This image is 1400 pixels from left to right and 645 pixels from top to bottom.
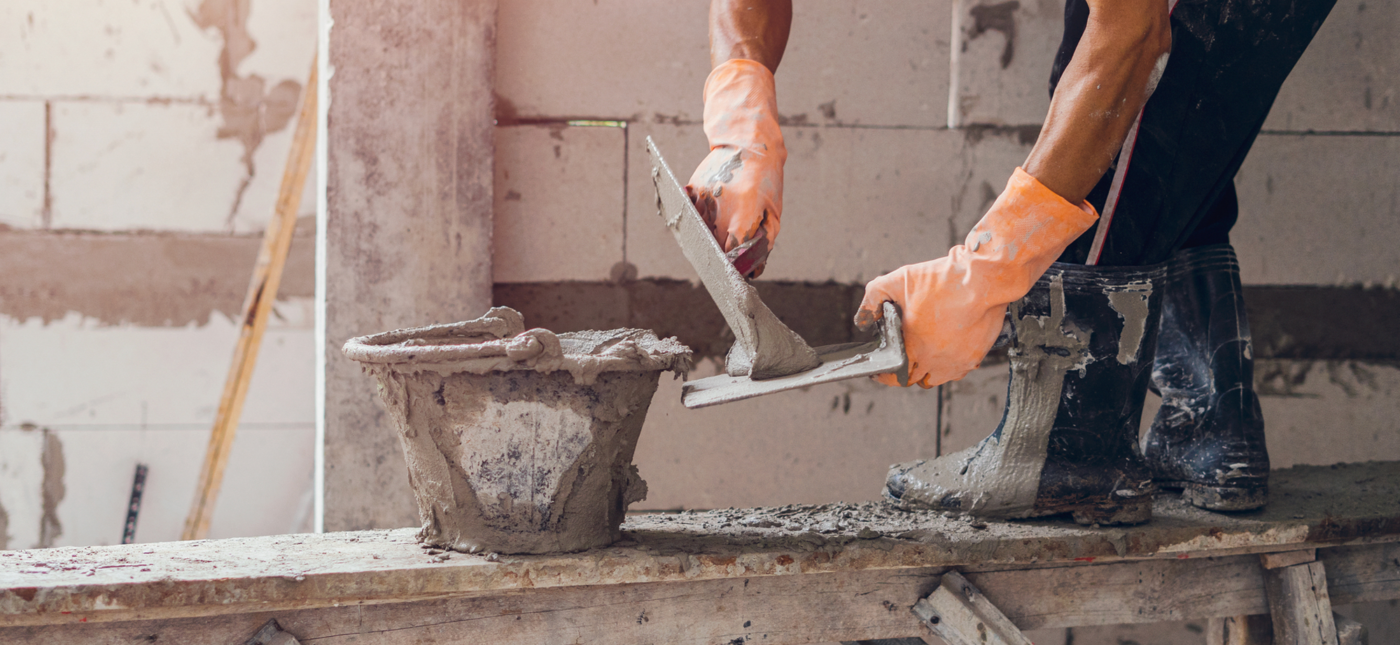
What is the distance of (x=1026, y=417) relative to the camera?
1487mm

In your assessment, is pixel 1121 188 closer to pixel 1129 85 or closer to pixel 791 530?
pixel 1129 85

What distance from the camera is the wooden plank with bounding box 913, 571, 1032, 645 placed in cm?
133

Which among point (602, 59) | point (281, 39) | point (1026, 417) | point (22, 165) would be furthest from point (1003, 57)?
point (22, 165)

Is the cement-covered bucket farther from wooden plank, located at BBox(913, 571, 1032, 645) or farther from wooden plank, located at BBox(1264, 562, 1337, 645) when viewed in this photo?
wooden plank, located at BBox(1264, 562, 1337, 645)

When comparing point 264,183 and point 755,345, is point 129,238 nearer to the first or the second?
point 264,183

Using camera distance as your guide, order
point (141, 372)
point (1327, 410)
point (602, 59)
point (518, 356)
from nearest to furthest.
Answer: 1. point (518, 356)
2. point (602, 59)
3. point (1327, 410)
4. point (141, 372)

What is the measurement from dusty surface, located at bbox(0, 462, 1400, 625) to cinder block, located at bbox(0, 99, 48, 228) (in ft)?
10.3

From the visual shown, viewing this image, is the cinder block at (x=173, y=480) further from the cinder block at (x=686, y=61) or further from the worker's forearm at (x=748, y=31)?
the worker's forearm at (x=748, y=31)

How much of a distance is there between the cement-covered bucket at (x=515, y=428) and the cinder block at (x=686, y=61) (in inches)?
42.3

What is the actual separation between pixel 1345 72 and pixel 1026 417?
174 cm

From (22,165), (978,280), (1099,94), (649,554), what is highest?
(22,165)

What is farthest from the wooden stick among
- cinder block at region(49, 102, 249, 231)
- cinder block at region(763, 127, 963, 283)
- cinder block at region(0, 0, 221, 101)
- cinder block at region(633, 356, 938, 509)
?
cinder block at region(763, 127, 963, 283)

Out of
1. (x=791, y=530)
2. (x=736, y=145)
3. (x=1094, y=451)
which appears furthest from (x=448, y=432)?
(x=1094, y=451)

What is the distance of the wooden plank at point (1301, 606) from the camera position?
1492 mm
